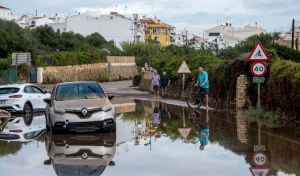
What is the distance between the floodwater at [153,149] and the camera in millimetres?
11406

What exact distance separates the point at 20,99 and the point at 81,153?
1384 centimetres

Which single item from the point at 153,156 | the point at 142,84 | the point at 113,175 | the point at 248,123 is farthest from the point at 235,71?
the point at 142,84

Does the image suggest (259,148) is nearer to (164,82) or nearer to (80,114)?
(80,114)

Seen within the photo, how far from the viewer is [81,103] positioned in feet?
59.3

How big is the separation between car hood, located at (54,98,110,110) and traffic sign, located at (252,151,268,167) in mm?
6079

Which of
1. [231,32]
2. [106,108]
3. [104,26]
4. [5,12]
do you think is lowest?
[106,108]

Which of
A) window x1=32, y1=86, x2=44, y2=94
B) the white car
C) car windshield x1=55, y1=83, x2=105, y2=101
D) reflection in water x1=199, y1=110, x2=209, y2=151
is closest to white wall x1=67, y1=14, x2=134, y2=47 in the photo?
window x1=32, y1=86, x2=44, y2=94

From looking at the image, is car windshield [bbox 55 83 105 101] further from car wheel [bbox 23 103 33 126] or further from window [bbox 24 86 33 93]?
window [bbox 24 86 33 93]

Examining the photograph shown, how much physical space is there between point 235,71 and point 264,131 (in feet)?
34.6

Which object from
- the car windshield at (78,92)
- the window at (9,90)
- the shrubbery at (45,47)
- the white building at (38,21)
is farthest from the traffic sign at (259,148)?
the white building at (38,21)

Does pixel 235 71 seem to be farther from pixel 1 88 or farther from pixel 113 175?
pixel 113 175

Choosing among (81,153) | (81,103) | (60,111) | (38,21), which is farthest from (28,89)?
(38,21)

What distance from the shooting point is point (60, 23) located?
137 metres

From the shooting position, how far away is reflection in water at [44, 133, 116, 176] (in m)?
11.4
